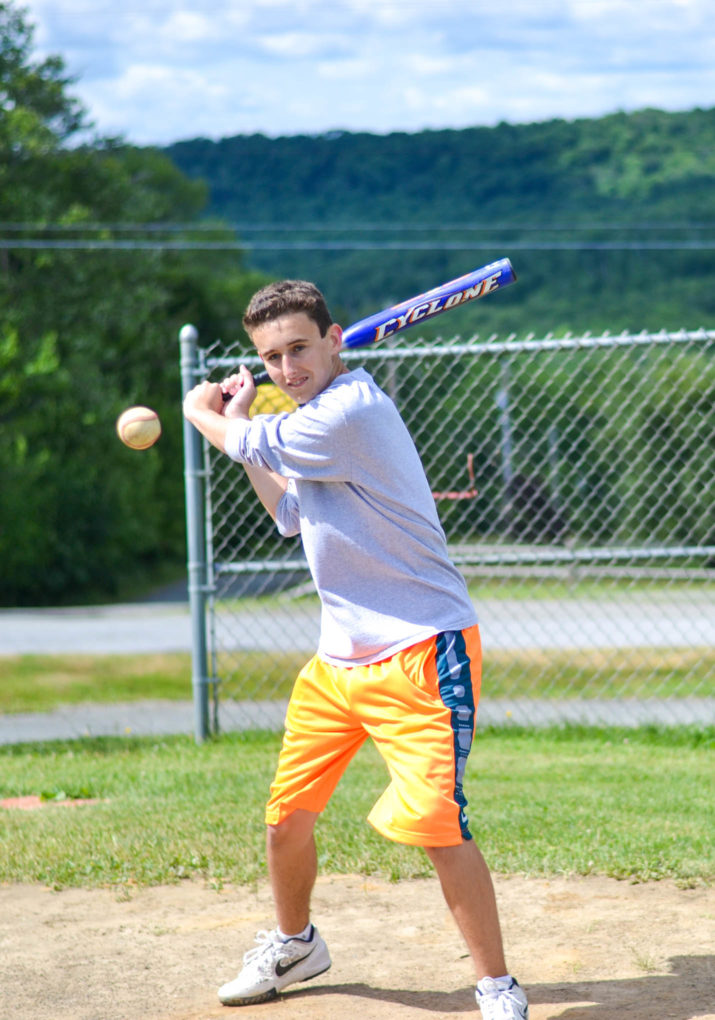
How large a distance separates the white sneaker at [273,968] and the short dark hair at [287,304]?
5.45 ft

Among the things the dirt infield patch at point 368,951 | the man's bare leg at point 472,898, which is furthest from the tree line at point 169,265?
the man's bare leg at point 472,898

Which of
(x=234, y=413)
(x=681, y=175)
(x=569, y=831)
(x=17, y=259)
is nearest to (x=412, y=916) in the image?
(x=569, y=831)

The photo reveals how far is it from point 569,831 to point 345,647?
1.98 m

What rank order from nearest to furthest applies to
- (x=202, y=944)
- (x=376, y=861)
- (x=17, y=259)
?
1. (x=202, y=944)
2. (x=376, y=861)
3. (x=17, y=259)

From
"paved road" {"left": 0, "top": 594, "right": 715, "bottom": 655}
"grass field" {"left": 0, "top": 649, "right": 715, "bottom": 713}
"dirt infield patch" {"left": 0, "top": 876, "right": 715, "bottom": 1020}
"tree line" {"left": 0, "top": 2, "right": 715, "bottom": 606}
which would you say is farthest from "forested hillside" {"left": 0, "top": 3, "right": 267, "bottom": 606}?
"dirt infield patch" {"left": 0, "top": 876, "right": 715, "bottom": 1020}

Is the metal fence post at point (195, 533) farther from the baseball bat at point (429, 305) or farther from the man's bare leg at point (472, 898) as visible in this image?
the man's bare leg at point (472, 898)

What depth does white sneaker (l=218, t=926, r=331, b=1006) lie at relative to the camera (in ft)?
10.4

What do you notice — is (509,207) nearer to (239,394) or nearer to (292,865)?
(239,394)

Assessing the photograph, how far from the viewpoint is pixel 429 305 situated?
336 centimetres

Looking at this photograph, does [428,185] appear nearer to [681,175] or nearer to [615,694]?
[681,175]

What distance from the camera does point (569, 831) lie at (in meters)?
4.52

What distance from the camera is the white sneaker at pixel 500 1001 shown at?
2791mm

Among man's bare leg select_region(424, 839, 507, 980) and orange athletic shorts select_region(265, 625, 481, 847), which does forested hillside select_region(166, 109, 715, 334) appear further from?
man's bare leg select_region(424, 839, 507, 980)

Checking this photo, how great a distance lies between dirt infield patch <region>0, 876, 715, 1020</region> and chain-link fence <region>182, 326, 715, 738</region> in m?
2.04
